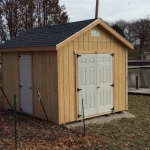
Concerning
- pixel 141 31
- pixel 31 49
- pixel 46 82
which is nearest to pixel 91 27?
pixel 31 49

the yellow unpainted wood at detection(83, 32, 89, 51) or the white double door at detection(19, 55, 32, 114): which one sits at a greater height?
the yellow unpainted wood at detection(83, 32, 89, 51)

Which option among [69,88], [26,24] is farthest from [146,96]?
[26,24]

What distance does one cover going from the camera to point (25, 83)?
10.4m

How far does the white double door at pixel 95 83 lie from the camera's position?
31.5 ft

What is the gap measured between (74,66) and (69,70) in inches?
8.9

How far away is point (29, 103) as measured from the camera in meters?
10.4

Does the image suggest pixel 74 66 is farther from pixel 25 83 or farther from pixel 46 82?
pixel 25 83

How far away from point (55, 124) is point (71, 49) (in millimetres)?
2332

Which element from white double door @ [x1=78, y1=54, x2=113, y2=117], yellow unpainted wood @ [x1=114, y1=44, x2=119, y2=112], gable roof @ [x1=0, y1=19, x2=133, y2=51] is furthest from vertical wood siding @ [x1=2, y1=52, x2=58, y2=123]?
yellow unpainted wood @ [x1=114, y1=44, x2=119, y2=112]

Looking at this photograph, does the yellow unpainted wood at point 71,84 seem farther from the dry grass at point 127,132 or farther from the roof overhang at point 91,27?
the dry grass at point 127,132

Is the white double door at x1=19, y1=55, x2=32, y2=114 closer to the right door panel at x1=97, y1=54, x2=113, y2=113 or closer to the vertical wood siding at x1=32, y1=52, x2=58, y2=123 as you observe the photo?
the vertical wood siding at x1=32, y1=52, x2=58, y2=123

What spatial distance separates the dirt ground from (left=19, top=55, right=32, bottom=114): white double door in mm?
373

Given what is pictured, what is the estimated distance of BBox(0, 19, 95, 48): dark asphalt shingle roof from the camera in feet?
30.8

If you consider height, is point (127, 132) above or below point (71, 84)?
below
